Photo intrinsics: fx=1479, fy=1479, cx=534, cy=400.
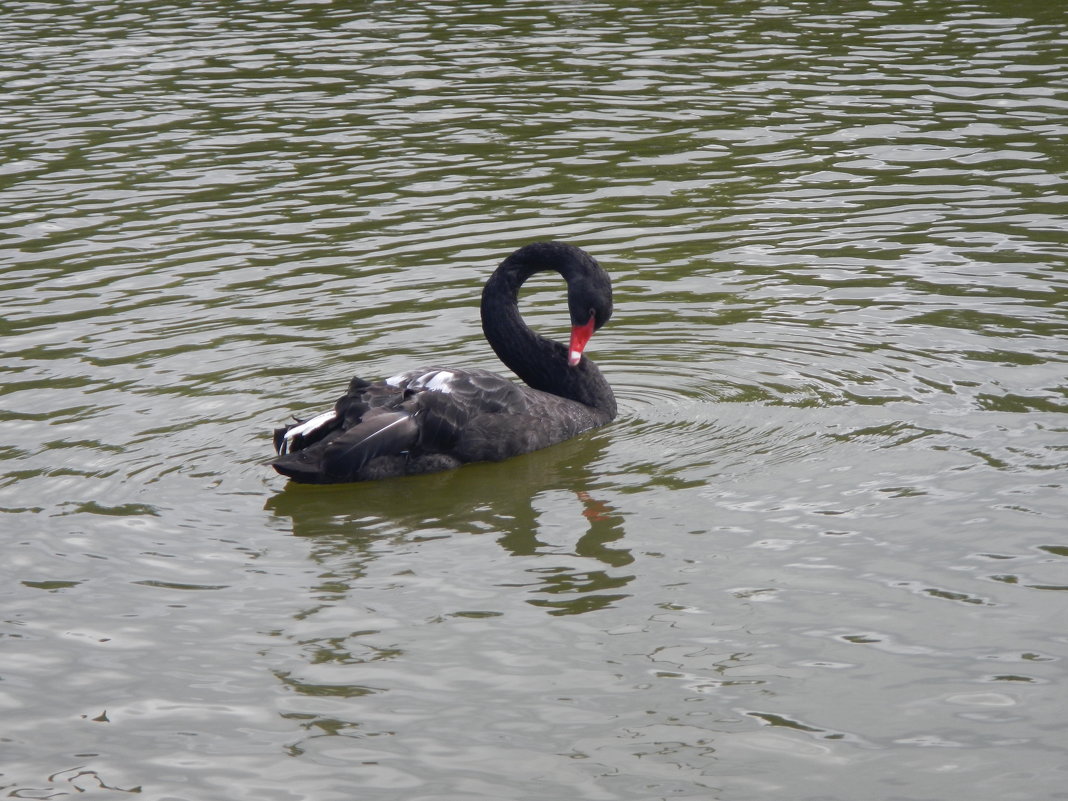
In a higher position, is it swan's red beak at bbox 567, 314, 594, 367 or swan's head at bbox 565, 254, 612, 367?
swan's head at bbox 565, 254, 612, 367

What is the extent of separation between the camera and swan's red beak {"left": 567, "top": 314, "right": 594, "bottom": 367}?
27.2ft

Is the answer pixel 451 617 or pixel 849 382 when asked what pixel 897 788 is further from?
pixel 849 382

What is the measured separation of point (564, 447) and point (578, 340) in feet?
2.07

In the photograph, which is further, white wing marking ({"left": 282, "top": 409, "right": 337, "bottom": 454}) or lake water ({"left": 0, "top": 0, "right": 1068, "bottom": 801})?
white wing marking ({"left": 282, "top": 409, "right": 337, "bottom": 454})

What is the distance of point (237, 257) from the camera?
11.2 metres

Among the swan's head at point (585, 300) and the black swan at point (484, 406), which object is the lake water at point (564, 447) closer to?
the black swan at point (484, 406)

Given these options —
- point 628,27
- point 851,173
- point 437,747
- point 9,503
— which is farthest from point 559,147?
point 437,747

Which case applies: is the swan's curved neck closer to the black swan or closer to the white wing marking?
the black swan

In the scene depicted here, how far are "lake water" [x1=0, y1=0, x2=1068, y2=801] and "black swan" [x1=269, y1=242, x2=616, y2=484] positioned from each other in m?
0.18

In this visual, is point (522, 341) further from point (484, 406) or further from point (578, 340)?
point (484, 406)

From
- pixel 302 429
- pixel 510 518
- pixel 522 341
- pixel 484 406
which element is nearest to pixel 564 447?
pixel 484 406

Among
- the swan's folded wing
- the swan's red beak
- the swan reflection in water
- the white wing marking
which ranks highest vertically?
the swan's red beak

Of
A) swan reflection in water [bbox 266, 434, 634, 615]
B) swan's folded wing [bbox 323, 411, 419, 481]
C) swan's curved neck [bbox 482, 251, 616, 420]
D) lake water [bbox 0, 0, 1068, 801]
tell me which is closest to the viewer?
lake water [bbox 0, 0, 1068, 801]

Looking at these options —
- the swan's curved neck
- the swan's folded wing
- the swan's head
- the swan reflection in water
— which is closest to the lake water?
the swan reflection in water
